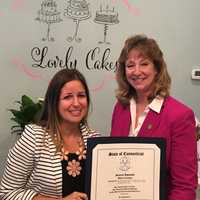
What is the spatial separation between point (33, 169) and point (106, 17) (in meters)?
1.51

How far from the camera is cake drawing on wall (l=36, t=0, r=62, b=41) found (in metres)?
2.69

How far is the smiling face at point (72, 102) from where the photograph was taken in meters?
1.66

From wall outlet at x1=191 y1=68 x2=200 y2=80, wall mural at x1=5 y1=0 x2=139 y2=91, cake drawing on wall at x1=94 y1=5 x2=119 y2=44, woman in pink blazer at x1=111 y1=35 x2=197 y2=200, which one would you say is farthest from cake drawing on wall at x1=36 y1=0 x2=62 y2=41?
wall outlet at x1=191 y1=68 x2=200 y2=80

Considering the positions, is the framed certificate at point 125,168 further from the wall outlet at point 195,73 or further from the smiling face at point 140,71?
the wall outlet at point 195,73

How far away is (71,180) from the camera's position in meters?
1.62

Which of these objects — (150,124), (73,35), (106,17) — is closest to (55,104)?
(150,124)

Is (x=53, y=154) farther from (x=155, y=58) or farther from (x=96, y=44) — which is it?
(x=96, y=44)

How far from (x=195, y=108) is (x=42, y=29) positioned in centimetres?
131

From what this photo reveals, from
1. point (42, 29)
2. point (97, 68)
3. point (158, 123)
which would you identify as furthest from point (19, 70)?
point (158, 123)

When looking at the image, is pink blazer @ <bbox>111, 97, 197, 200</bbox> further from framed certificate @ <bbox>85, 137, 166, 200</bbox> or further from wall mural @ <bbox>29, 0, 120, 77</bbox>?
wall mural @ <bbox>29, 0, 120, 77</bbox>

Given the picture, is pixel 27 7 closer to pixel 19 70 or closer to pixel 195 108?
pixel 19 70

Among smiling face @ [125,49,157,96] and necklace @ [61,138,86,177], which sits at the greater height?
smiling face @ [125,49,157,96]

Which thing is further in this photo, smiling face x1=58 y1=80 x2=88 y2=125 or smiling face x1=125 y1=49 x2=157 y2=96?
smiling face x1=125 y1=49 x2=157 y2=96

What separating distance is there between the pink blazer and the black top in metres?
0.35
